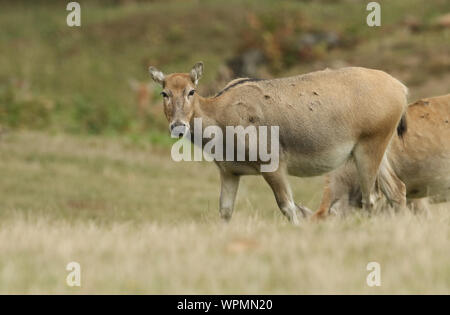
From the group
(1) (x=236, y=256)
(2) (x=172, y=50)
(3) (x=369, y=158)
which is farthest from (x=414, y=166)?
(2) (x=172, y=50)

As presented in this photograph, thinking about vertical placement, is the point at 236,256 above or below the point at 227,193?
below

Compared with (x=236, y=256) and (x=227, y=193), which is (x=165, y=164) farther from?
(x=236, y=256)

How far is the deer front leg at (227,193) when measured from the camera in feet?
32.8

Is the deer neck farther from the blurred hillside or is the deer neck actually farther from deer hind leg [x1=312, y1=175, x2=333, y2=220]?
the blurred hillside

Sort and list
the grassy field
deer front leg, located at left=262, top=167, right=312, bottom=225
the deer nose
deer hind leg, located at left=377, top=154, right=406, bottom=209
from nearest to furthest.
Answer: the grassy field < the deer nose < deer front leg, located at left=262, top=167, right=312, bottom=225 < deer hind leg, located at left=377, top=154, right=406, bottom=209

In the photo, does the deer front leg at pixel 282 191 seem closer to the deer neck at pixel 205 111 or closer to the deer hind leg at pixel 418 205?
the deer neck at pixel 205 111

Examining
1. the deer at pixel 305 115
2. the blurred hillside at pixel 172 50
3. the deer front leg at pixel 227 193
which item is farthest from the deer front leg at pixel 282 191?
the blurred hillside at pixel 172 50

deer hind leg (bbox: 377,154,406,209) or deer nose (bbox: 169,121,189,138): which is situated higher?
deer nose (bbox: 169,121,189,138)

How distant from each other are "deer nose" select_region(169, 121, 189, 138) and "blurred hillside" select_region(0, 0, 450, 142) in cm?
1504

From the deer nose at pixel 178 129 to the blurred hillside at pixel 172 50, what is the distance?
15.0 meters

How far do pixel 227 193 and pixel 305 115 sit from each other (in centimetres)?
130

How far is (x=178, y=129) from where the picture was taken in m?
9.13

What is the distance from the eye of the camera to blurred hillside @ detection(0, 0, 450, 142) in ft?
86.8

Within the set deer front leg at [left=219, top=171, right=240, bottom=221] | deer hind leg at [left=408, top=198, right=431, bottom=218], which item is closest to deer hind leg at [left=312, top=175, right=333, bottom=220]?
deer front leg at [left=219, top=171, right=240, bottom=221]
